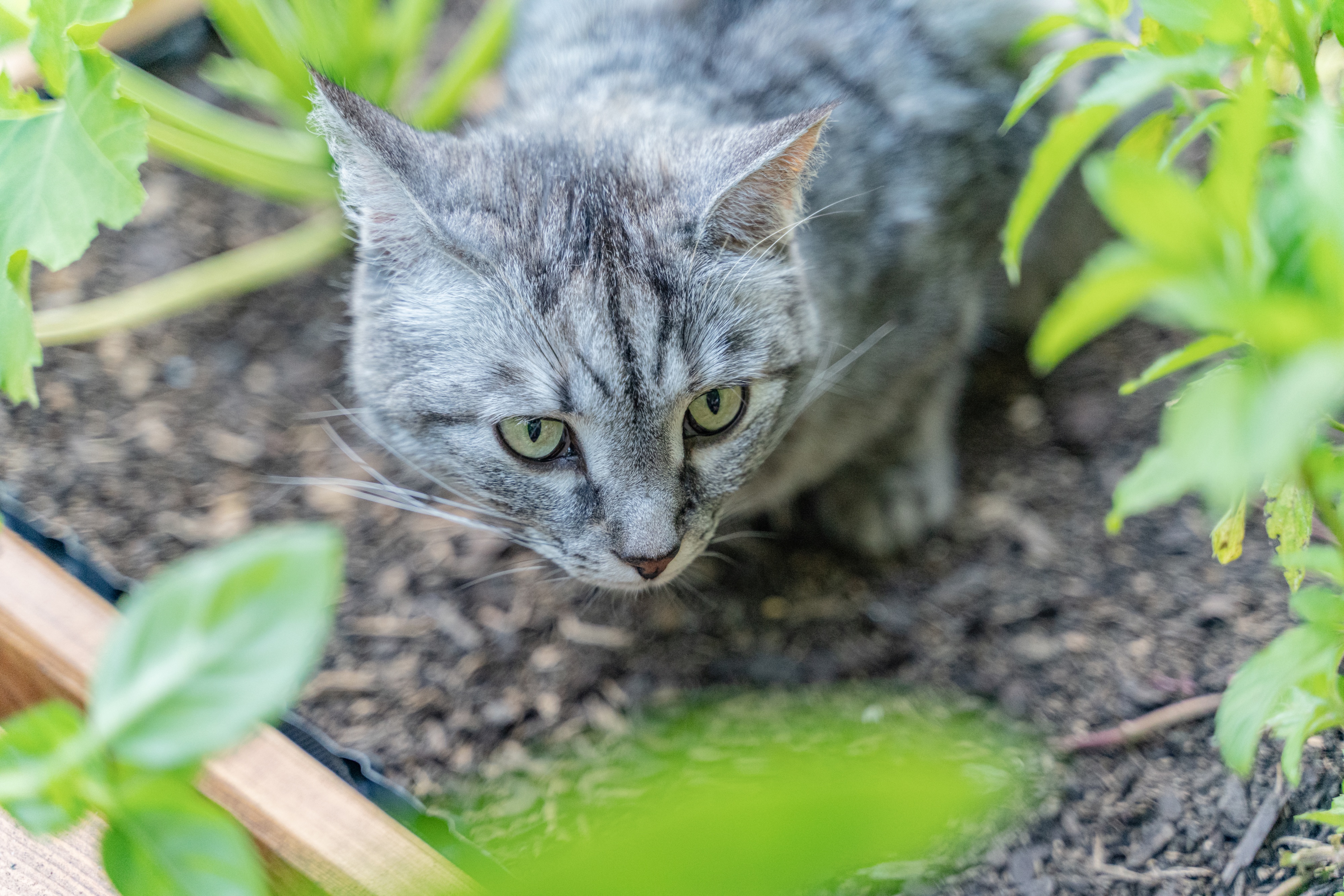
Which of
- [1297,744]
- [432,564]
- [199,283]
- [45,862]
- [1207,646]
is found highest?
[199,283]

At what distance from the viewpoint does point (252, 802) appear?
120 centimetres

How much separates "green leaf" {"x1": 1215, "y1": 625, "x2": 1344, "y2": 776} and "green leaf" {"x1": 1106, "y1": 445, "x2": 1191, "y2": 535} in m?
0.25

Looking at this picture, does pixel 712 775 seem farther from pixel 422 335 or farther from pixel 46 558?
pixel 46 558

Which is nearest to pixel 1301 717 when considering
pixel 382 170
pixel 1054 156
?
pixel 1054 156


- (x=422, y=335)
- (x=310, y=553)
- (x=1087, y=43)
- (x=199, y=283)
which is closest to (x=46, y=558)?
(x=422, y=335)

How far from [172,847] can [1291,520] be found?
102 centimetres

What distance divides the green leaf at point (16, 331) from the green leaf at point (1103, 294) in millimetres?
1076

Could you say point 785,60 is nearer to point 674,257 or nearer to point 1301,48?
point 674,257

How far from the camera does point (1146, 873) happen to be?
1390mm

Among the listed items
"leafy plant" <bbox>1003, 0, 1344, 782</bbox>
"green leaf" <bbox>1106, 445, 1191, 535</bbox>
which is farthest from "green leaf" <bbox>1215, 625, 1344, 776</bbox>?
"green leaf" <bbox>1106, 445, 1191, 535</bbox>

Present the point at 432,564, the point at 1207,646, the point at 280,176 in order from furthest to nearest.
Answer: the point at 280,176, the point at 432,564, the point at 1207,646

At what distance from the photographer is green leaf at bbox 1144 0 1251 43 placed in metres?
0.84

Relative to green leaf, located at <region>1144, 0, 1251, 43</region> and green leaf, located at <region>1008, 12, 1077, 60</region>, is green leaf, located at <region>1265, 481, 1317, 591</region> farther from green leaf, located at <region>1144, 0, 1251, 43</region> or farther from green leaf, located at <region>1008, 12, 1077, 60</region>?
green leaf, located at <region>1008, 12, 1077, 60</region>

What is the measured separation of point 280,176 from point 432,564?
911mm
